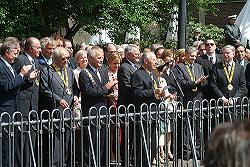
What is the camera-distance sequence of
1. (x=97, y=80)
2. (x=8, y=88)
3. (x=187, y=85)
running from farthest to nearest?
(x=187, y=85) → (x=97, y=80) → (x=8, y=88)

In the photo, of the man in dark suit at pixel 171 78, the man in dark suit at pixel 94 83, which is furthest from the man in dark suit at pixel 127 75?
the man in dark suit at pixel 171 78

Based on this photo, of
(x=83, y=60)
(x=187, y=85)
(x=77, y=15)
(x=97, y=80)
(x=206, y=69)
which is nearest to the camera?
(x=97, y=80)

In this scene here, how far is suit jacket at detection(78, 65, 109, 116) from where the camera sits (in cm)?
851

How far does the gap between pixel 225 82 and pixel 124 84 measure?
6.13ft

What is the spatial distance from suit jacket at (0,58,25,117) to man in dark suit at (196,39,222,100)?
3.54 metres

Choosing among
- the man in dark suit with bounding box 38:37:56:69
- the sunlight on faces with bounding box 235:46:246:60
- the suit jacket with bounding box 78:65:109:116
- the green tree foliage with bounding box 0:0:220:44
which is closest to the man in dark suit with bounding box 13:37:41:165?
the man in dark suit with bounding box 38:37:56:69

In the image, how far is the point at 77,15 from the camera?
17.2m

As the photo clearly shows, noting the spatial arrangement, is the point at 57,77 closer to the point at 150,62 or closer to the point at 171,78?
the point at 150,62

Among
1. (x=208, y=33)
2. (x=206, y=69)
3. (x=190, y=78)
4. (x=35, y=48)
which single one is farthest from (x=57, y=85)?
(x=208, y=33)

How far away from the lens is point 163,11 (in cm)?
1878

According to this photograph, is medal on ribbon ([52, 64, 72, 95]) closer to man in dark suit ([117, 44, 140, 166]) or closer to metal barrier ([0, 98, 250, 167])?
metal barrier ([0, 98, 250, 167])

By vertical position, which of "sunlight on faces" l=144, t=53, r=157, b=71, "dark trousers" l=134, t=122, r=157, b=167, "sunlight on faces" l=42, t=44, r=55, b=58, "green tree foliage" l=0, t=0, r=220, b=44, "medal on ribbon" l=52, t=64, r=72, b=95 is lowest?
"dark trousers" l=134, t=122, r=157, b=167

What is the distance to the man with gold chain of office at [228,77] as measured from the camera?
33.2ft

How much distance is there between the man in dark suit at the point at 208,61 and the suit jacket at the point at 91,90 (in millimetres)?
2333
